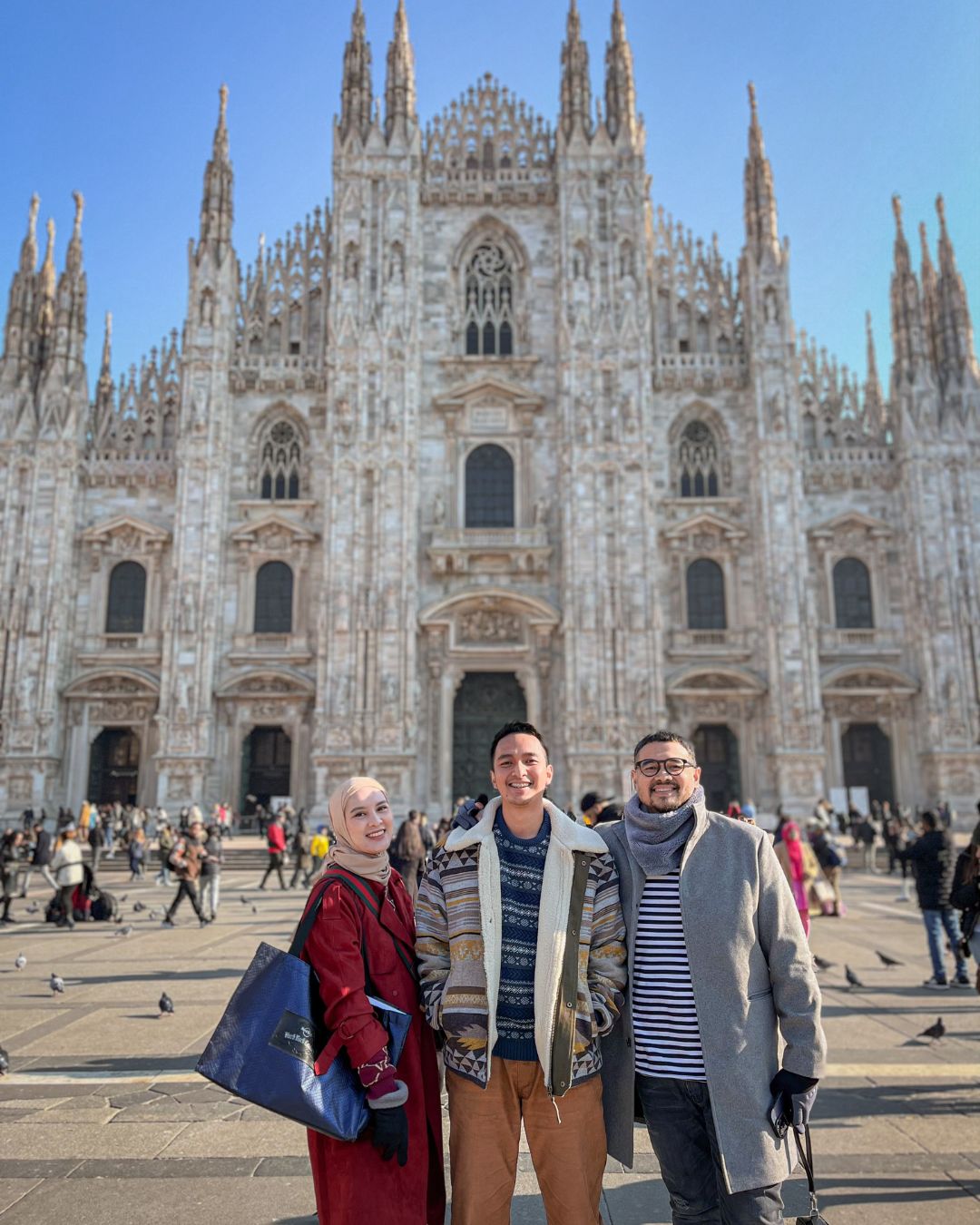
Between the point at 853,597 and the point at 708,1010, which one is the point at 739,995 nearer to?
the point at 708,1010

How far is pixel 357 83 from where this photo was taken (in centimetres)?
2956

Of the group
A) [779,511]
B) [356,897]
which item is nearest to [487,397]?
[779,511]

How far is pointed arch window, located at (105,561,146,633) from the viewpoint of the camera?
92.7 ft

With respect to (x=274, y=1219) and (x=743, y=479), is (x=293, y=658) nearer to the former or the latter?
(x=743, y=479)

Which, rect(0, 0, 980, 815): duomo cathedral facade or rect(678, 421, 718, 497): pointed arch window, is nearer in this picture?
rect(0, 0, 980, 815): duomo cathedral facade

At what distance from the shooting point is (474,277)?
29922 millimetres

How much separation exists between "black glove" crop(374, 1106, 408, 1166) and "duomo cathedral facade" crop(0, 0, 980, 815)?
75.2ft

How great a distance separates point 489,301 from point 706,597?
11137 mm

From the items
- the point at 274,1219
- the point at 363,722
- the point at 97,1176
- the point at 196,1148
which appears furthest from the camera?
the point at 363,722

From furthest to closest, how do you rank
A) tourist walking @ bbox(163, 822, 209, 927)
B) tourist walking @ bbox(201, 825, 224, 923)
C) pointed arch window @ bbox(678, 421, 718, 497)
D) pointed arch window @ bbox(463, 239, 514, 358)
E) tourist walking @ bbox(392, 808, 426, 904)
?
pointed arch window @ bbox(463, 239, 514, 358)
pointed arch window @ bbox(678, 421, 718, 497)
tourist walking @ bbox(201, 825, 224, 923)
tourist walking @ bbox(163, 822, 209, 927)
tourist walking @ bbox(392, 808, 426, 904)

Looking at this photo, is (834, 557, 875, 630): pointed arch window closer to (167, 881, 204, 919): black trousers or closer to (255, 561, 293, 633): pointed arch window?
(255, 561, 293, 633): pointed arch window

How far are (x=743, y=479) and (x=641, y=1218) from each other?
85.1ft

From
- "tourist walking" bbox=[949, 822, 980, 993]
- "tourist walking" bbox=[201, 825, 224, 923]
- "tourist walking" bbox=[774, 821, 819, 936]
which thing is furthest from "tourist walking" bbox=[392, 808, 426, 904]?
"tourist walking" bbox=[949, 822, 980, 993]

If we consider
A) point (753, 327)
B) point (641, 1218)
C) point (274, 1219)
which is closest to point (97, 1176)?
point (274, 1219)
